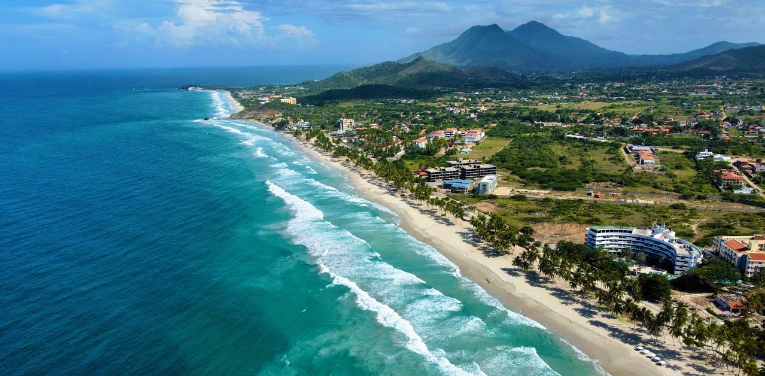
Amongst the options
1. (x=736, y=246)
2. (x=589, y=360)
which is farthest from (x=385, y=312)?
(x=736, y=246)

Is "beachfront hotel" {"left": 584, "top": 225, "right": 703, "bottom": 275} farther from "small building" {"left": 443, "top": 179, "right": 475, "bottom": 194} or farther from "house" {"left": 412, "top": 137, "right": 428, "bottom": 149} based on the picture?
"house" {"left": 412, "top": 137, "right": 428, "bottom": 149}

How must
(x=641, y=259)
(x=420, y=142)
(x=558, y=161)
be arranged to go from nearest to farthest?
(x=641, y=259) < (x=558, y=161) < (x=420, y=142)

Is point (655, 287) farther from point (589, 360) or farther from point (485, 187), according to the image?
point (485, 187)

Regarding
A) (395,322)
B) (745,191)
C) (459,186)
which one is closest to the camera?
(395,322)

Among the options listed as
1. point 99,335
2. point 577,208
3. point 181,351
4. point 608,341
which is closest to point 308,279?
point 181,351

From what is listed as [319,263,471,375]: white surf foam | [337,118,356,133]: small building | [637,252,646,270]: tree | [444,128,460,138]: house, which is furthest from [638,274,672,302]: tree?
[337,118,356,133]: small building

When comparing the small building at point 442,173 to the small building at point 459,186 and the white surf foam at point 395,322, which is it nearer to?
the small building at point 459,186

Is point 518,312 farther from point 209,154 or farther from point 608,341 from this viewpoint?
point 209,154
